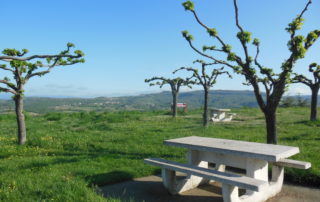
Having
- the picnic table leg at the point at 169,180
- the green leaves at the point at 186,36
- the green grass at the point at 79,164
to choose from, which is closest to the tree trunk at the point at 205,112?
the green grass at the point at 79,164

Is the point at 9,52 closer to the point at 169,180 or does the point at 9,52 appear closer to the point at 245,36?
the point at 169,180

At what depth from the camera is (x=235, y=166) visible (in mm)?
6012

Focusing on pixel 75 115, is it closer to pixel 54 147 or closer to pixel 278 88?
pixel 54 147

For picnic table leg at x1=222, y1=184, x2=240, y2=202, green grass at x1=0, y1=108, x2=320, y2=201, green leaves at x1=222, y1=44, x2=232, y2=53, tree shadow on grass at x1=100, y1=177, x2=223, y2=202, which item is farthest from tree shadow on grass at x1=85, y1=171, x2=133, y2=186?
green leaves at x1=222, y1=44, x2=232, y2=53

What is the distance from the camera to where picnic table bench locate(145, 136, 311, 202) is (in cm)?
502

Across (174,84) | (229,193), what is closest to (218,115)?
(174,84)

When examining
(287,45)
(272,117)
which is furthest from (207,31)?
(272,117)

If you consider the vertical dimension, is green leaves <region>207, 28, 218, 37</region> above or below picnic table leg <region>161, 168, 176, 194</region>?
above

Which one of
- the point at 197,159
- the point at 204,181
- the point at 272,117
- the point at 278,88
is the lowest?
the point at 204,181

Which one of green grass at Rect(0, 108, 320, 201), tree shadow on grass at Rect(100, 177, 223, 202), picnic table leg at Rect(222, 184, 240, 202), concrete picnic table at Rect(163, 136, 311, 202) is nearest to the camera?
picnic table leg at Rect(222, 184, 240, 202)

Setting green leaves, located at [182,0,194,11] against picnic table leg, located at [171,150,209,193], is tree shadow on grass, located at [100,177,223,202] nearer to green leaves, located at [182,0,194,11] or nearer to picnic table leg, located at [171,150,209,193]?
picnic table leg, located at [171,150,209,193]

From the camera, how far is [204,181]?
6805 millimetres

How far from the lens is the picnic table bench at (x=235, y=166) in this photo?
5.02m

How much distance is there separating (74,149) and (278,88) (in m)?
6.95
